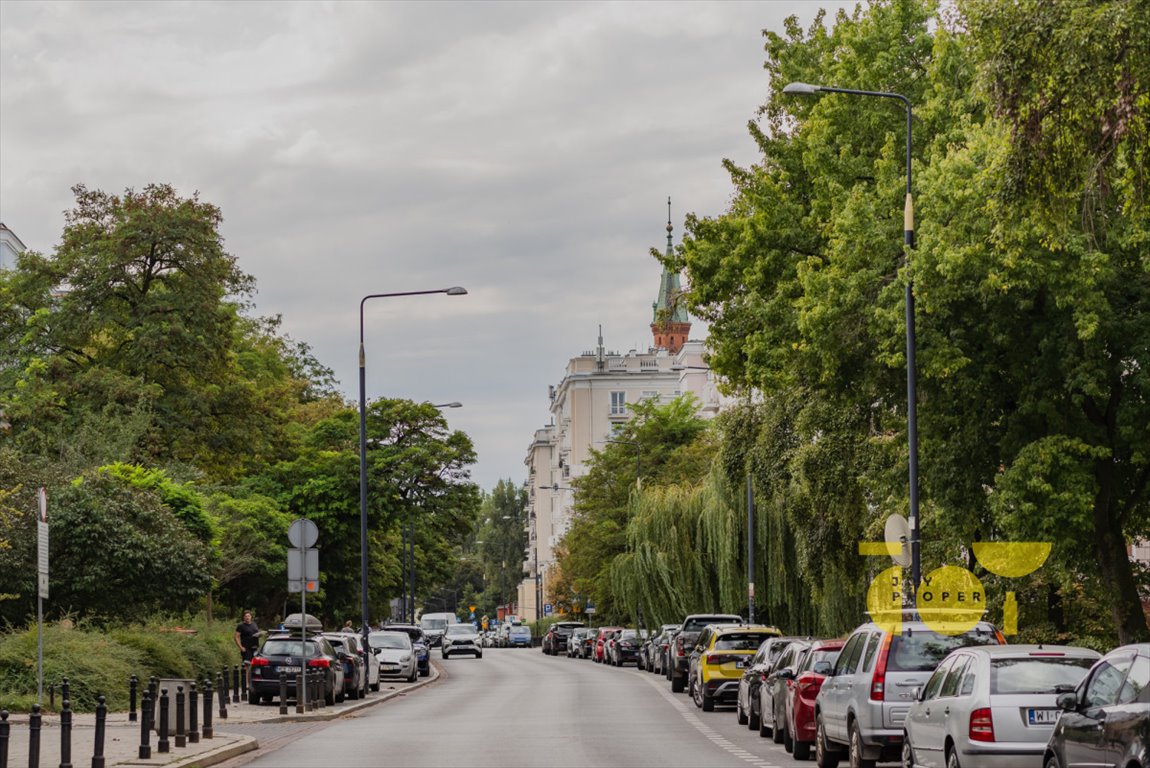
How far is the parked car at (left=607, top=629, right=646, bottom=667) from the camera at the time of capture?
217 feet

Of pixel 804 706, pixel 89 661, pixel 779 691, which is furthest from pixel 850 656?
pixel 89 661

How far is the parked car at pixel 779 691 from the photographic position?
23594 mm

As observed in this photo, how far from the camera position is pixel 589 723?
28297 millimetres

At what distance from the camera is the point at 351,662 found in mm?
38062

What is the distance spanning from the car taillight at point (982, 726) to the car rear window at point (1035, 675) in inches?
10.7

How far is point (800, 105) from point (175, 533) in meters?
17.0

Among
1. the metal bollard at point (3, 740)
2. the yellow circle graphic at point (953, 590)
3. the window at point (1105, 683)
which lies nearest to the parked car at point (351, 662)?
the yellow circle graphic at point (953, 590)

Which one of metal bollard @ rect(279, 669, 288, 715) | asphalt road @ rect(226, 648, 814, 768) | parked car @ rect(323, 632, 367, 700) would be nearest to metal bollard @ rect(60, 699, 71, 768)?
asphalt road @ rect(226, 648, 814, 768)

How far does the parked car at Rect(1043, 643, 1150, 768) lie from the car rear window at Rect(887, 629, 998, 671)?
14.4ft

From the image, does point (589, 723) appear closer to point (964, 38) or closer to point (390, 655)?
point (964, 38)

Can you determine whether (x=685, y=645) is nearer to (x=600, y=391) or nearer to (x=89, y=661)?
(x=89, y=661)

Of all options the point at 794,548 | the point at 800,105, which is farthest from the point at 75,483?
the point at 794,548

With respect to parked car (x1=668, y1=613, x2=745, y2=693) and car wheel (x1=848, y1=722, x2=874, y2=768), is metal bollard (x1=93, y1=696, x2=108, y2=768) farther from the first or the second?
parked car (x1=668, y1=613, x2=745, y2=693)

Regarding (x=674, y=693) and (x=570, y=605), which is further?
(x=570, y=605)
